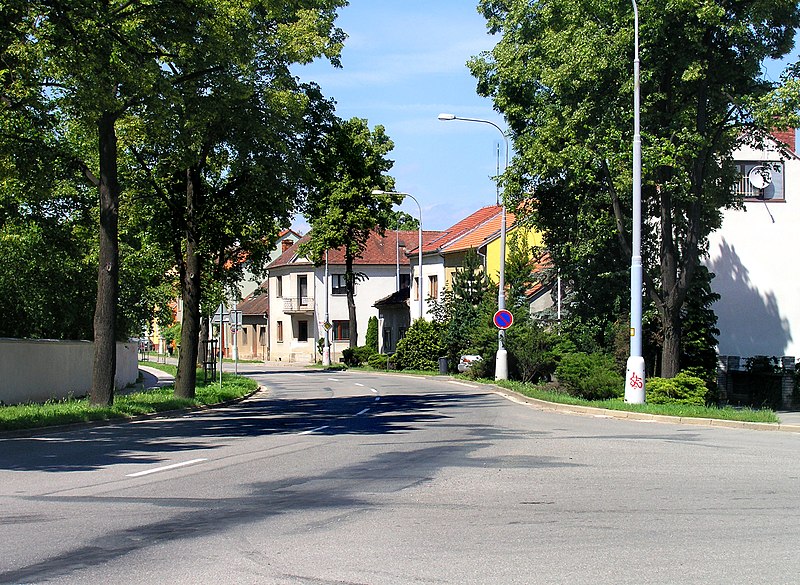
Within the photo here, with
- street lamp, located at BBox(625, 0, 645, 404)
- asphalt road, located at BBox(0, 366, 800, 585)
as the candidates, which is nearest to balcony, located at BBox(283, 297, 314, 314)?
street lamp, located at BBox(625, 0, 645, 404)

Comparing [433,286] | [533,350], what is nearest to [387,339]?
[433,286]

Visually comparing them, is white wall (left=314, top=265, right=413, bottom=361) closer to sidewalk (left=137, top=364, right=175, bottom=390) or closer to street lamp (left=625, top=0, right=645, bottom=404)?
sidewalk (left=137, top=364, right=175, bottom=390)

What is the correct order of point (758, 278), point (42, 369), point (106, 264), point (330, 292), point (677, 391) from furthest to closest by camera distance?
1. point (330, 292)
2. point (758, 278)
3. point (42, 369)
4. point (677, 391)
5. point (106, 264)

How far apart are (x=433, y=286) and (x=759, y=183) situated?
28.0 meters

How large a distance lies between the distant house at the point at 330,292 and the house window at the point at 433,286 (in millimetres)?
15810

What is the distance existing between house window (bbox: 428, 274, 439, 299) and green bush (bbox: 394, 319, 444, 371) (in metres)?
8.06

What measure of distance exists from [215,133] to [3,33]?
28.1 feet

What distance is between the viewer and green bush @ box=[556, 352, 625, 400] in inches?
1084

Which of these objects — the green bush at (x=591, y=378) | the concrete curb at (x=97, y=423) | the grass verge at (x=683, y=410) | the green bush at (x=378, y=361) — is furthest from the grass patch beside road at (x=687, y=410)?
the green bush at (x=378, y=361)

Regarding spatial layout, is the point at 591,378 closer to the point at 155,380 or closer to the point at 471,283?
the point at 471,283

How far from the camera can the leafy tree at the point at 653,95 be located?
25.2m

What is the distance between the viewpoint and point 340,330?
8375 centimetres

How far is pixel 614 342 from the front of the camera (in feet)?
108

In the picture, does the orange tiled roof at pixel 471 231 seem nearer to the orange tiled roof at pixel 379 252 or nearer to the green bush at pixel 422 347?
the green bush at pixel 422 347
